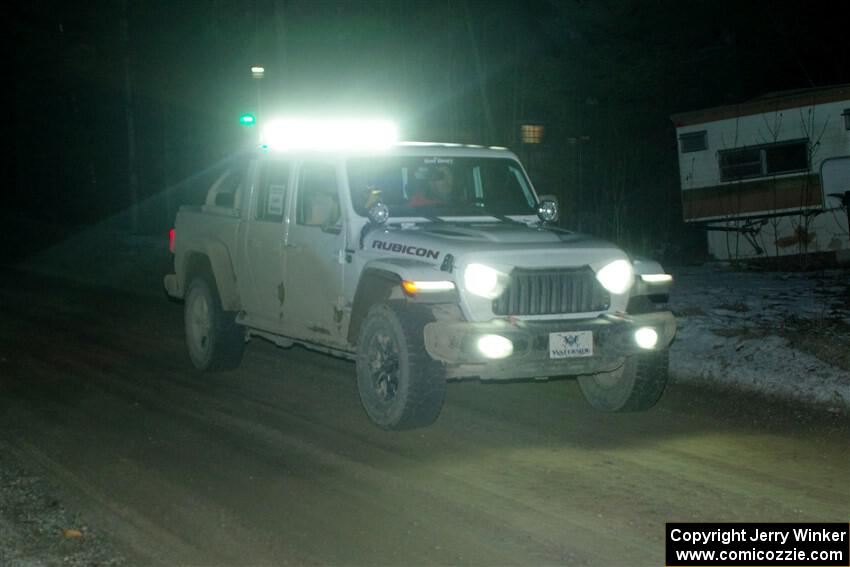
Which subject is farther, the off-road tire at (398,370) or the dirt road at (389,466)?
the off-road tire at (398,370)

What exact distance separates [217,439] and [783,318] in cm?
646

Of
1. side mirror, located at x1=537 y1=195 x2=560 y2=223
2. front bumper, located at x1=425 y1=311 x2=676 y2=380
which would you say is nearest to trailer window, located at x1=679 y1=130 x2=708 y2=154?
side mirror, located at x1=537 y1=195 x2=560 y2=223

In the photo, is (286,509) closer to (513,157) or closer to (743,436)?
(743,436)

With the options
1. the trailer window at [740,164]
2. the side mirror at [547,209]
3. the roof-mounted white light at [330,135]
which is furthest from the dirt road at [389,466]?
the trailer window at [740,164]

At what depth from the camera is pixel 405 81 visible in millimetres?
39562

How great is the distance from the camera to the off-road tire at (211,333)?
10844 mm

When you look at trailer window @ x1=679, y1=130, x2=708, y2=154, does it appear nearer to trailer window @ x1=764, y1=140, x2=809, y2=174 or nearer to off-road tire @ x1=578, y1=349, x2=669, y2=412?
trailer window @ x1=764, y1=140, x2=809, y2=174

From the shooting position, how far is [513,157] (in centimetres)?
1031

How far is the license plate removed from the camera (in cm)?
809

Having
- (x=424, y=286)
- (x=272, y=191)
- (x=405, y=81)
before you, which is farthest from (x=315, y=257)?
(x=405, y=81)

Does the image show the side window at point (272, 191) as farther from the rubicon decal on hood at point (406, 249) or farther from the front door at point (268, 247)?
the rubicon decal on hood at point (406, 249)

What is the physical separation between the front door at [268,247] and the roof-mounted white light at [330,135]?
0.21m

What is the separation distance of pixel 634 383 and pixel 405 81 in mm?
31716

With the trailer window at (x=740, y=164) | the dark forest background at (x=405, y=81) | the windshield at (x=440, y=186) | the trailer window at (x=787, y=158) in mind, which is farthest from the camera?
the dark forest background at (x=405, y=81)
